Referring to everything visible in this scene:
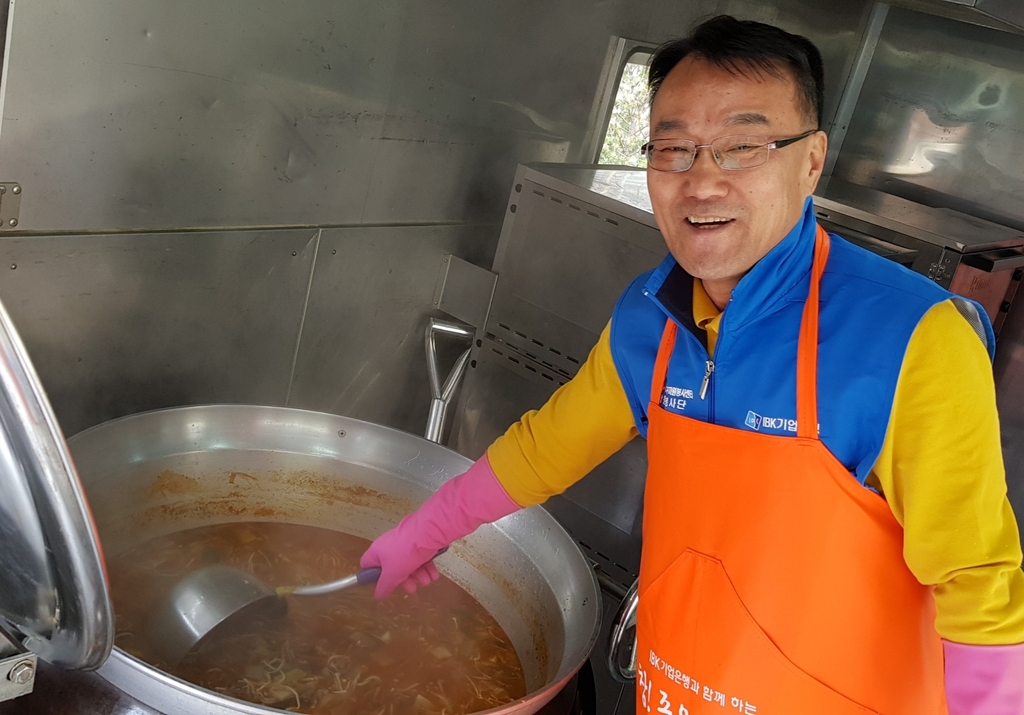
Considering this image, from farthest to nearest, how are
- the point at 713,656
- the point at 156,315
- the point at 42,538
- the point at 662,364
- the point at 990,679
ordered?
1. the point at 156,315
2. the point at 662,364
3. the point at 713,656
4. the point at 990,679
5. the point at 42,538

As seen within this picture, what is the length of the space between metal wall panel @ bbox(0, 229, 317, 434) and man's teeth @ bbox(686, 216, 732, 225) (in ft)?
3.89

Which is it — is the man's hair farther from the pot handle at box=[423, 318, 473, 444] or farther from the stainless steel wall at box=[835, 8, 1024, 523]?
the stainless steel wall at box=[835, 8, 1024, 523]

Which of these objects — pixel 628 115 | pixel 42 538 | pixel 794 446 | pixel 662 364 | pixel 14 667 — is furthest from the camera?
pixel 628 115

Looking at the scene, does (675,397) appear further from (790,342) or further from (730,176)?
(730,176)

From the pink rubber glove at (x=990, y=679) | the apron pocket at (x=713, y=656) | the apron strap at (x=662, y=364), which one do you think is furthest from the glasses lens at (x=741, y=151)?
the pink rubber glove at (x=990, y=679)

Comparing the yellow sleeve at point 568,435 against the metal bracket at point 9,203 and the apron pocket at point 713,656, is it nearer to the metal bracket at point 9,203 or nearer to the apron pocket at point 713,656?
the apron pocket at point 713,656

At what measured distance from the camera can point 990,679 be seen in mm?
1290

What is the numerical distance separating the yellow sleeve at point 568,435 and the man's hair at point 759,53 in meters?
0.55

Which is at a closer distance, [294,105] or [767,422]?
[767,422]

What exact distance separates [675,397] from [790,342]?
24 centimetres

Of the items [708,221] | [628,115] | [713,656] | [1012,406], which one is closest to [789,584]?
[713,656]

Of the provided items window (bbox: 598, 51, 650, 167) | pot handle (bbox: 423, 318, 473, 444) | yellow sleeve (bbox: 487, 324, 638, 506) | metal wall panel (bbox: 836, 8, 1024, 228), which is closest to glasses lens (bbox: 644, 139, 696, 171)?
yellow sleeve (bbox: 487, 324, 638, 506)

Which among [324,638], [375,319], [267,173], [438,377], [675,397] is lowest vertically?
[324,638]

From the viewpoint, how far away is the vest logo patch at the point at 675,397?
165 cm
